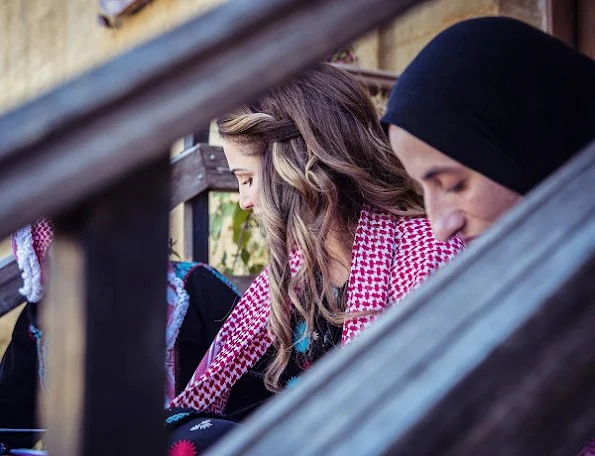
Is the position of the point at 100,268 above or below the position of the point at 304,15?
below

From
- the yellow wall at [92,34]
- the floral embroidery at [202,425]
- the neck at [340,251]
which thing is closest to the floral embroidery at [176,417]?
the floral embroidery at [202,425]

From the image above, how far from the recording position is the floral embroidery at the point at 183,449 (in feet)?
6.19

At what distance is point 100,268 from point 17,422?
8.80 ft

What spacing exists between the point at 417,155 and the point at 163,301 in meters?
0.85

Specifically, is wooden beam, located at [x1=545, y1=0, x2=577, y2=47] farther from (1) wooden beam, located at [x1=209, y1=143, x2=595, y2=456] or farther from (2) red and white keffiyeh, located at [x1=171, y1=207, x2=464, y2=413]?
(1) wooden beam, located at [x1=209, y1=143, x2=595, y2=456]

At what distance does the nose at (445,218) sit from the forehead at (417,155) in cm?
7

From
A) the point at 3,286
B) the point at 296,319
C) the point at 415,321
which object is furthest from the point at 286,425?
the point at 3,286

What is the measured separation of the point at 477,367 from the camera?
65cm

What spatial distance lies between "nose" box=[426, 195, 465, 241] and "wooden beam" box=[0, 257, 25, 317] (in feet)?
7.62

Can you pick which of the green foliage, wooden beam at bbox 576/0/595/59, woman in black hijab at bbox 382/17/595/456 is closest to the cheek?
woman in black hijab at bbox 382/17/595/456

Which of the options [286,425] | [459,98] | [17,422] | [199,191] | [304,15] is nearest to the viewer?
[286,425]

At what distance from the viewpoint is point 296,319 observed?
8.35 feet

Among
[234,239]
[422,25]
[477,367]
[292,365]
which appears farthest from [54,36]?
[477,367]

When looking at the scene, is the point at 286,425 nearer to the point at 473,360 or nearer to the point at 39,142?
the point at 473,360
